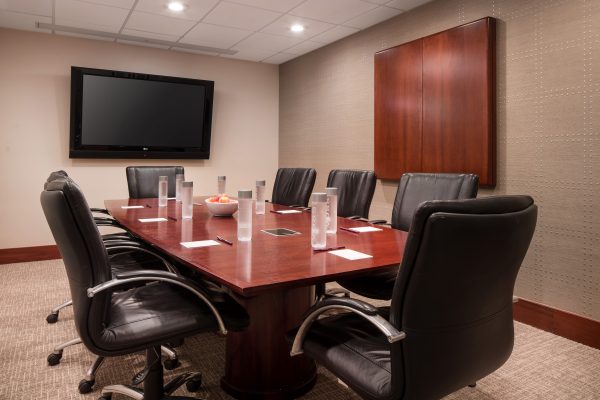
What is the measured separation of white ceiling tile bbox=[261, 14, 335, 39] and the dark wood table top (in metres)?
2.38

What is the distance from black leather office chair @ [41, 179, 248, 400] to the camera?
134 centimetres

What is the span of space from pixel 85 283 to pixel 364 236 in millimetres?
1236

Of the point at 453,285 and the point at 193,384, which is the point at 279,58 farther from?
the point at 453,285

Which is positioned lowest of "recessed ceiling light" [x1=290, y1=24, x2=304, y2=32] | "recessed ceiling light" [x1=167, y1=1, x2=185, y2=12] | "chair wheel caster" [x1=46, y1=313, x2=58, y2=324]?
"chair wheel caster" [x1=46, y1=313, x2=58, y2=324]

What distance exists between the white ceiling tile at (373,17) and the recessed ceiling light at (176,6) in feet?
5.19

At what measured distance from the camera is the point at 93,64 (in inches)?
194

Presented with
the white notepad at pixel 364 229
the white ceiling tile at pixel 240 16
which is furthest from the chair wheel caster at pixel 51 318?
the white ceiling tile at pixel 240 16

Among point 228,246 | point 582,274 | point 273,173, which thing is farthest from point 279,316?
point 273,173

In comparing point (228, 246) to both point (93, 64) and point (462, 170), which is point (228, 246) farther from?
point (93, 64)

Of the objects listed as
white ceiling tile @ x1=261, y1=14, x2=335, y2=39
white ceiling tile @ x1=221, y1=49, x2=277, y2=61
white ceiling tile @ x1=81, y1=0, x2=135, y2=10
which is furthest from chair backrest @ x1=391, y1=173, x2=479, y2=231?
white ceiling tile @ x1=221, y1=49, x2=277, y2=61

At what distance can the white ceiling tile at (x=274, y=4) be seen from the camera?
147 inches

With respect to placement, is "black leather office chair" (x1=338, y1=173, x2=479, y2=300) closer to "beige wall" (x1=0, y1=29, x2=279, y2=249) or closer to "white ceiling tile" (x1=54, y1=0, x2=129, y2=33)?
"white ceiling tile" (x1=54, y1=0, x2=129, y2=33)

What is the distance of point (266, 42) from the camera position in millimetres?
4977

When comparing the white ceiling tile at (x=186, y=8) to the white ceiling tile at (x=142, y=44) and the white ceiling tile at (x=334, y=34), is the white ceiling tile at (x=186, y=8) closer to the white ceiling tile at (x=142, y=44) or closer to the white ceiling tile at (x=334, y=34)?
the white ceiling tile at (x=142, y=44)
